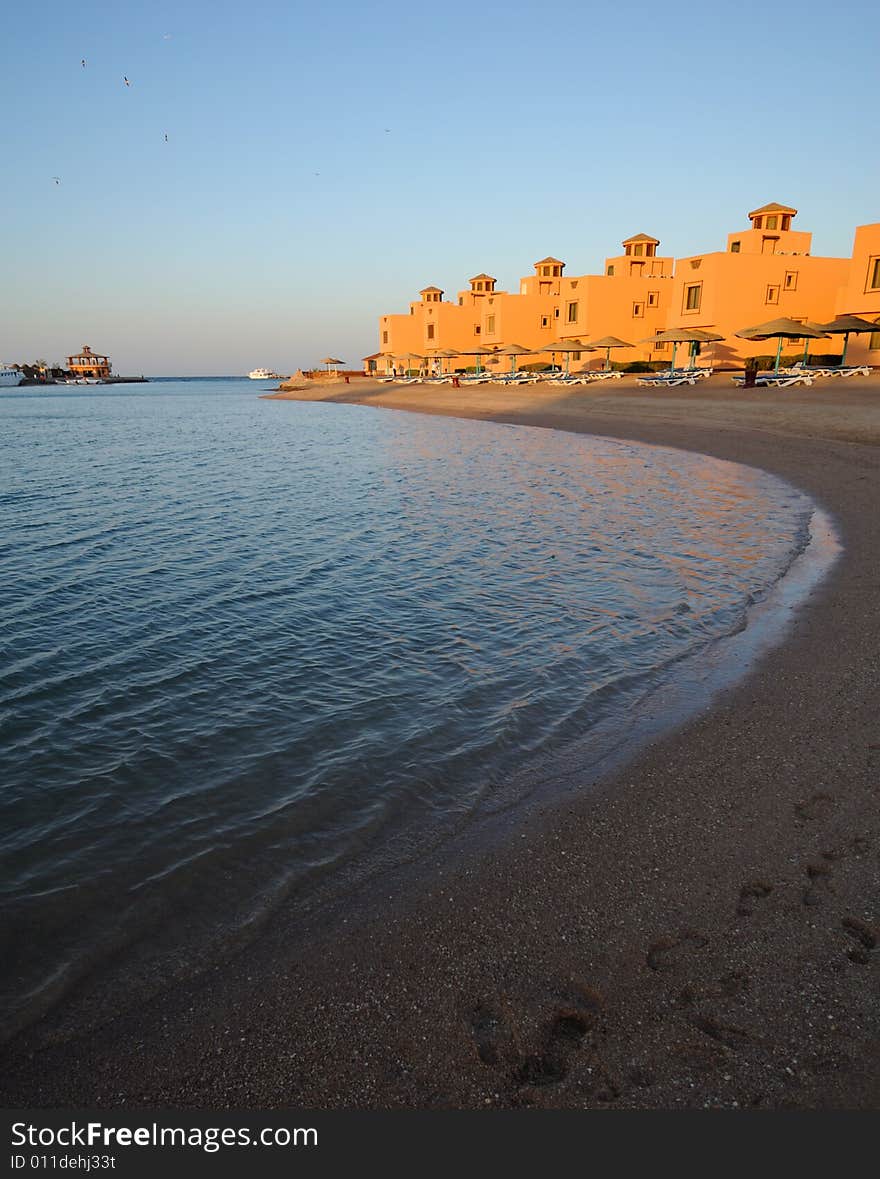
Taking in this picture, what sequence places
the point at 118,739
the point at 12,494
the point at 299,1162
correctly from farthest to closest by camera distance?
the point at 12,494
the point at 118,739
the point at 299,1162

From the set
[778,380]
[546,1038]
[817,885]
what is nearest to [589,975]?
[546,1038]

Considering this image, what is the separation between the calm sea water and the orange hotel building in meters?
30.3

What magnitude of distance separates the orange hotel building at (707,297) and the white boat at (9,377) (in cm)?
13748

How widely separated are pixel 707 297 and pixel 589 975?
51383mm

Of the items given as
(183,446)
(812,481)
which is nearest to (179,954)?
(812,481)

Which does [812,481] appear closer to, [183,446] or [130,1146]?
[130,1146]

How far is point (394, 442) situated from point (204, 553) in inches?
881

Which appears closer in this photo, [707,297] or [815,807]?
[815,807]

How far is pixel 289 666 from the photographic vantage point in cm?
879

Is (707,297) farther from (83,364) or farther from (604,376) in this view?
(83,364)

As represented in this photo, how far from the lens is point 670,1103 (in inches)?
120

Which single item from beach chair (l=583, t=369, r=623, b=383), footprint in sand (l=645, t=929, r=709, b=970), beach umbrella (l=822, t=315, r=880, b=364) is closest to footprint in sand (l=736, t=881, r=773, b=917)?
footprint in sand (l=645, t=929, r=709, b=970)

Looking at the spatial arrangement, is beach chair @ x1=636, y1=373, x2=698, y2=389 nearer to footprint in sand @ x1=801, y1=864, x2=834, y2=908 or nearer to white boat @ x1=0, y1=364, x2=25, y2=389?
footprint in sand @ x1=801, y1=864, x2=834, y2=908

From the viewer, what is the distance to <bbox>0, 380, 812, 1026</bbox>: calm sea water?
5043 mm
